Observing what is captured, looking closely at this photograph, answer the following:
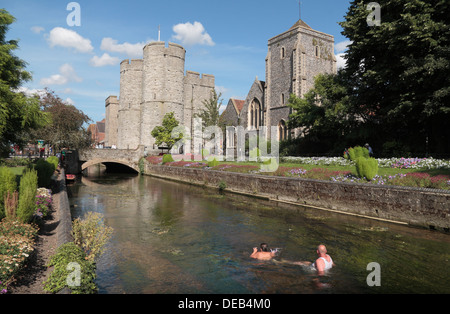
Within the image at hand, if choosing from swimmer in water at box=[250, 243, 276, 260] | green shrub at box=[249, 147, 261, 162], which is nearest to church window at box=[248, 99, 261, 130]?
green shrub at box=[249, 147, 261, 162]

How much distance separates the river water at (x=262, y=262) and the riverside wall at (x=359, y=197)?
0.56 m

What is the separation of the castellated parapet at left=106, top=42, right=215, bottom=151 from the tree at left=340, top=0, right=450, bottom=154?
3230 cm

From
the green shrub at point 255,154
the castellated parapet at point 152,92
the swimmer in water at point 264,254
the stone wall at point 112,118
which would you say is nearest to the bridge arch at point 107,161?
the castellated parapet at point 152,92

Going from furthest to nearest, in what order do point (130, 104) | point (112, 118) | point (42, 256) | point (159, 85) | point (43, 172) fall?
point (112, 118), point (130, 104), point (159, 85), point (43, 172), point (42, 256)

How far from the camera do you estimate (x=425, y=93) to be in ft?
57.1

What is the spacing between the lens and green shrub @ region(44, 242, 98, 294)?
4602 mm

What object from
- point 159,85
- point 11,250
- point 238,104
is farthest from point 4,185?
point 238,104

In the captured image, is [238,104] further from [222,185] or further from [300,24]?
[222,185]

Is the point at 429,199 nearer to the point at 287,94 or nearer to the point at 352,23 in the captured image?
the point at 352,23

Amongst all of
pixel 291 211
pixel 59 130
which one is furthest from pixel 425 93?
pixel 59 130

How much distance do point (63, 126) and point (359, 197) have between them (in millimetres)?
34091

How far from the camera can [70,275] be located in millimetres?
4672

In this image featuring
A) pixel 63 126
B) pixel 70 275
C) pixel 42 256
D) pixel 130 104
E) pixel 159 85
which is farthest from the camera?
pixel 130 104

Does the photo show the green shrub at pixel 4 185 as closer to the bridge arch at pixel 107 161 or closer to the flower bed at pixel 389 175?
the flower bed at pixel 389 175
